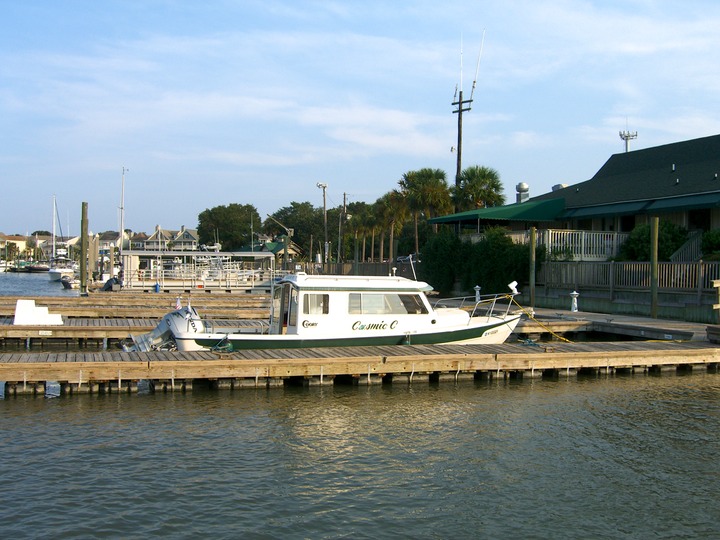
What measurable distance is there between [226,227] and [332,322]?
10952cm

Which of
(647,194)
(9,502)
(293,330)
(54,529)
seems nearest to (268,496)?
(54,529)

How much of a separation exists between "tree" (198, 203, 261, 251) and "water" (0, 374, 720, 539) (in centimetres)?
10925

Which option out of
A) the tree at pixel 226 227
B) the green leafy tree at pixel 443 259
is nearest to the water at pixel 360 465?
the green leafy tree at pixel 443 259

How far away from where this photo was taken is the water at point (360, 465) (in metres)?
9.53

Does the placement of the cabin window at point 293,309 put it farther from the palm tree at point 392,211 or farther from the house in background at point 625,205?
the palm tree at point 392,211

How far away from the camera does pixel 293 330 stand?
62.1ft

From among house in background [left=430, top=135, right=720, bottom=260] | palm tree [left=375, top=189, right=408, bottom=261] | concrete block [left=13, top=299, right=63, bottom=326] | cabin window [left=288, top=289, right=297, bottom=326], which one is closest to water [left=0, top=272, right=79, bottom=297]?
concrete block [left=13, top=299, right=63, bottom=326]

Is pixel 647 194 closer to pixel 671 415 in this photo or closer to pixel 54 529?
pixel 671 415

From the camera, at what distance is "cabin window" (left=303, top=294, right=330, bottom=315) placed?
62.2 feet

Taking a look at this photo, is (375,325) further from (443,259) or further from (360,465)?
(443,259)

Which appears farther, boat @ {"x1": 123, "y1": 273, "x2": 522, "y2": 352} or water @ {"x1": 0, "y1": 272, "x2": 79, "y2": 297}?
water @ {"x1": 0, "y1": 272, "x2": 79, "y2": 297}

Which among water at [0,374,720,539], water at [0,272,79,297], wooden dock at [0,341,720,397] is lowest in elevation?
water at [0,374,720,539]

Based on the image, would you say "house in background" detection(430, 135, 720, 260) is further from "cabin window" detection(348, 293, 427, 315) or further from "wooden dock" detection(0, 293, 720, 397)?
"cabin window" detection(348, 293, 427, 315)

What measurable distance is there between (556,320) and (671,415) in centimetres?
1128
